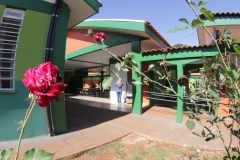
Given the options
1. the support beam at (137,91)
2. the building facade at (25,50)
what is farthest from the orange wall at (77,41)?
the building facade at (25,50)

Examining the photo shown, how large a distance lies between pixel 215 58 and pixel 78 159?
3.30 meters

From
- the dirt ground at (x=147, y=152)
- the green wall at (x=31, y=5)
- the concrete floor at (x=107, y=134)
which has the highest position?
the green wall at (x=31, y=5)

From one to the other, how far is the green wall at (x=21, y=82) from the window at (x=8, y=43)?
0.11 metres

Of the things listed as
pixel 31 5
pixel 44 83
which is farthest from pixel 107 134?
pixel 44 83

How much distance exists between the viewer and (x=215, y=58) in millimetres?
1285

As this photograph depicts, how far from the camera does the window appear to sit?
3.92m

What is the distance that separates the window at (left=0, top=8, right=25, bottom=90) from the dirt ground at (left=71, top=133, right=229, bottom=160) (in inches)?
101

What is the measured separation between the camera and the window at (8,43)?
3.92 m

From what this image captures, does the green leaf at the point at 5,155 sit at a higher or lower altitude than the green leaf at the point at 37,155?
lower

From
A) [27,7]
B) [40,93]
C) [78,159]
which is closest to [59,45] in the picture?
[27,7]

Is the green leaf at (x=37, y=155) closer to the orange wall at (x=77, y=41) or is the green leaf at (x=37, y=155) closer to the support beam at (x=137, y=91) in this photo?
the support beam at (x=137, y=91)

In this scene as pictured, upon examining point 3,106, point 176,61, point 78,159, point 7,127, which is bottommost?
point 78,159

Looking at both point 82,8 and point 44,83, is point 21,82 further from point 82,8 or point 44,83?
point 44,83

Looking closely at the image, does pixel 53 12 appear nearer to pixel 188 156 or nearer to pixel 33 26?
pixel 33 26
